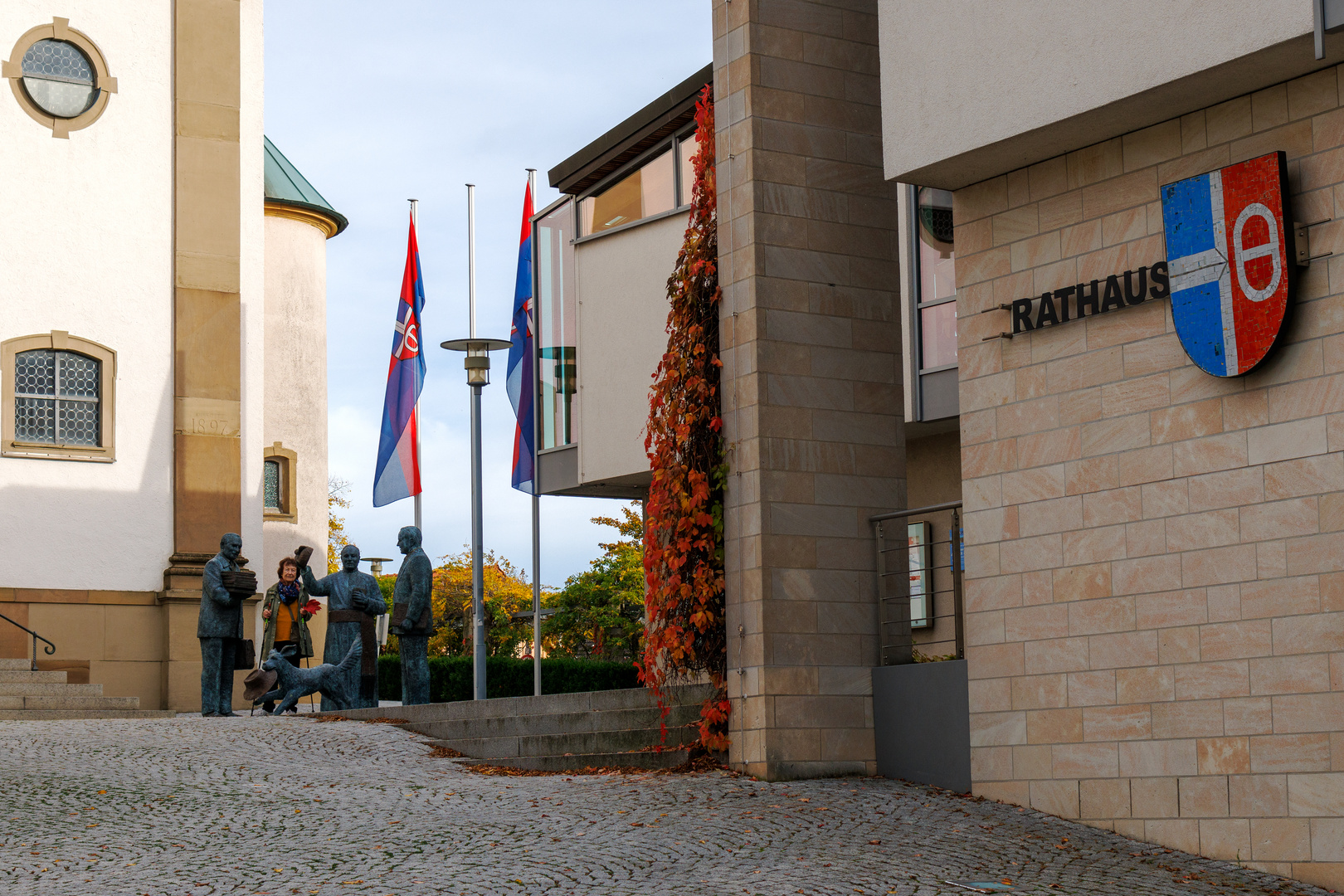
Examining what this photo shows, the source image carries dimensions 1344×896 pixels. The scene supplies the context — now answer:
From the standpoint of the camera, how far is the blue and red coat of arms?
946 cm

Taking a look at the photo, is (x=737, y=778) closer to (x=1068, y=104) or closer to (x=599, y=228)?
(x=1068, y=104)

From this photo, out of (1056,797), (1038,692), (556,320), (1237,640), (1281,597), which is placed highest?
(556,320)

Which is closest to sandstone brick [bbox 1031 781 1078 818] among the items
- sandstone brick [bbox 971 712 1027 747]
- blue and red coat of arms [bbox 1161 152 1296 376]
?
sandstone brick [bbox 971 712 1027 747]

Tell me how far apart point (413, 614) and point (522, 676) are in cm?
1051

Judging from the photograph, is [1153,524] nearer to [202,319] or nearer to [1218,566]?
[1218,566]

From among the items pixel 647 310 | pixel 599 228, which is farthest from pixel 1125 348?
pixel 599 228

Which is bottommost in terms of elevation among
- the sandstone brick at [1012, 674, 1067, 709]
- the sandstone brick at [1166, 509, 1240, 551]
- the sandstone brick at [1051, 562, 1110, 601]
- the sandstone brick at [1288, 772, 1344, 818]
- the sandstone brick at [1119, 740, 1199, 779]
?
the sandstone brick at [1288, 772, 1344, 818]

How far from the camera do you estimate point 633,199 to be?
66.5 ft

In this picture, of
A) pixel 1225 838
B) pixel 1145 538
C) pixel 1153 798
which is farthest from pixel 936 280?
pixel 1225 838

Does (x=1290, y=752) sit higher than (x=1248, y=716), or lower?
lower

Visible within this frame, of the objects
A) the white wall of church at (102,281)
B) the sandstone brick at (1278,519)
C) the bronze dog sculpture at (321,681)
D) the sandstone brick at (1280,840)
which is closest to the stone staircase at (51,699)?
the white wall of church at (102,281)

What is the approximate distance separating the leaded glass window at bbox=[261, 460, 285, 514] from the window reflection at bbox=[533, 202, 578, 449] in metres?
11.6

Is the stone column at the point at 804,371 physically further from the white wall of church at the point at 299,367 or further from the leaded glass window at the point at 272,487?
the leaded glass window at the point at 272,487

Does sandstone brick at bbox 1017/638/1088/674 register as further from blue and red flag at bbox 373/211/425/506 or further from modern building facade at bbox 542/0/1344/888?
blue and red flag at bbox 373/211/425/506
